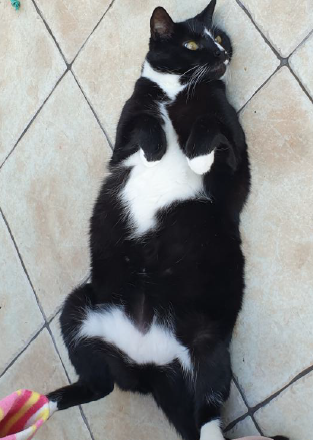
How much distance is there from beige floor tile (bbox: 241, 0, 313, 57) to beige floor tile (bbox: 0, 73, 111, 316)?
707 mm

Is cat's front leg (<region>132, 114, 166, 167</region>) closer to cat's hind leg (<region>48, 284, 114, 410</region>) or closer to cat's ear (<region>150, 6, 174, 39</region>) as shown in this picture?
A: cat's ear (<region>150, 6, 174, 39</region>)

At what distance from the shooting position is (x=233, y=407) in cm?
150

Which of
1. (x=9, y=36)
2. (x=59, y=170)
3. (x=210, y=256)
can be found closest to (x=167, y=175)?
(x=210, y=256)

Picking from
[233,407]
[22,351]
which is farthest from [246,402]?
[22,351]

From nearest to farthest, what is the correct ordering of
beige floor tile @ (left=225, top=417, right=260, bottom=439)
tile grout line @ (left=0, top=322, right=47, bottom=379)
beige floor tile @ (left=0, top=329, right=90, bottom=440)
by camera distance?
beige floor tile @ (left=225, top=417, right=260, bottom=439) → beige floor tile @ (left=0, top=329, right=90, bottom=440) → tile grout line @ (left=0, top=322, right=47, bottom=379)

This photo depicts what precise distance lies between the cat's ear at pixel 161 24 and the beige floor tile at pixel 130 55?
0.22 metres

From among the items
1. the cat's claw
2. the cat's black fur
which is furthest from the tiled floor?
the cat's claw

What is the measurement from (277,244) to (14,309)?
112 cm

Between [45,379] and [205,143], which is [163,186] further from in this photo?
[45,379]

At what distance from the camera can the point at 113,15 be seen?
5.94ft

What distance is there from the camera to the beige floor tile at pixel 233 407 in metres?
1.49

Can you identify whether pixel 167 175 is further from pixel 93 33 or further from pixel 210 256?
pixel 93 33

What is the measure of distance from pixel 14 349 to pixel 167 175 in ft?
3.34

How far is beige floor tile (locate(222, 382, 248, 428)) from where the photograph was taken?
1486 mm
